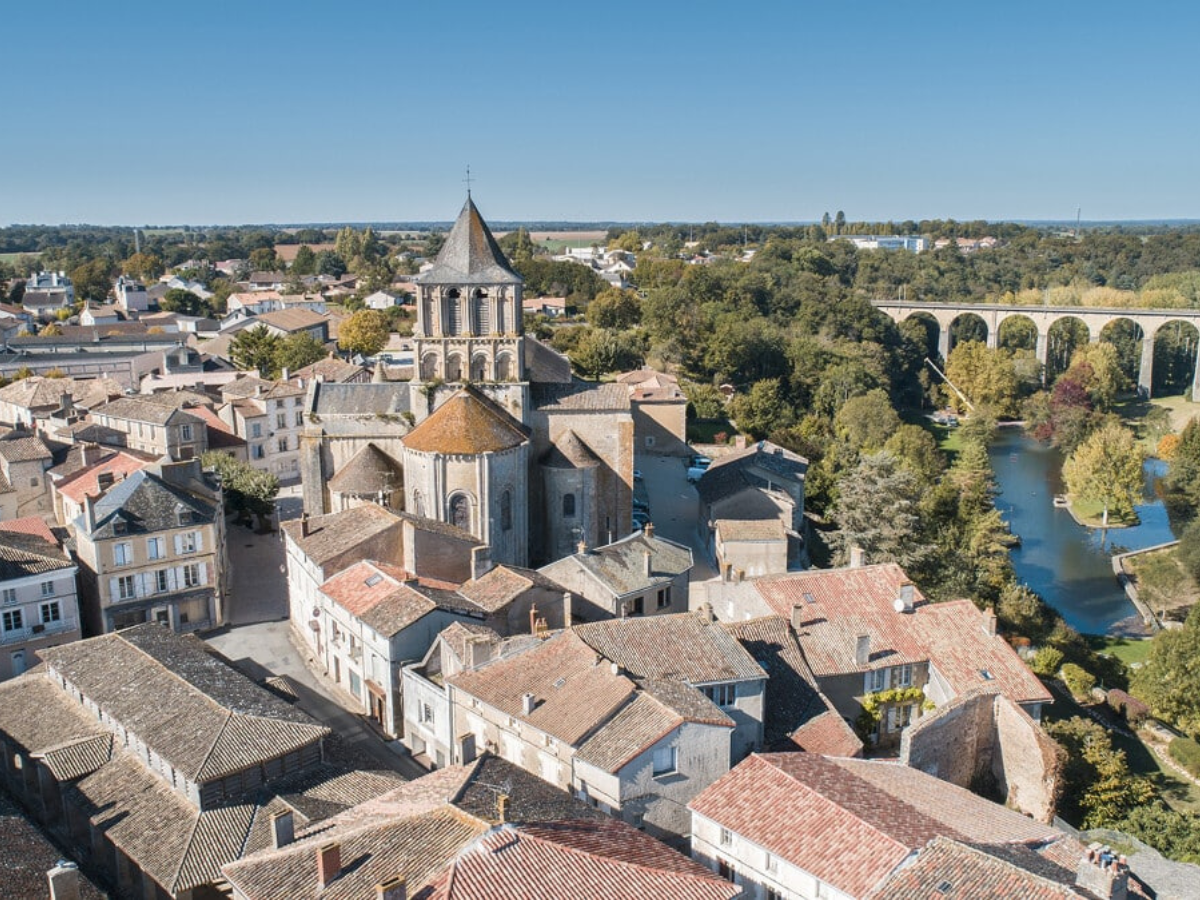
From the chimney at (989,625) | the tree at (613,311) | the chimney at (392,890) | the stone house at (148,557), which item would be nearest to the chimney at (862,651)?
the chimney at (989,625)

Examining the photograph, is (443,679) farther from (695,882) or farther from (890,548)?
(890,548)

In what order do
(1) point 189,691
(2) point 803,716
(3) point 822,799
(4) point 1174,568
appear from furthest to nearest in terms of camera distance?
(4) point 1174,568, (2) point 803,716, (1) point 189,691, (3) point 822,799

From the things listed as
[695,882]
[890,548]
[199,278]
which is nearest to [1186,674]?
[890,548]

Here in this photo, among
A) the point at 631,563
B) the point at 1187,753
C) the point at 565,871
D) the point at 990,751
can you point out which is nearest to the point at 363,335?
the point at 631,563

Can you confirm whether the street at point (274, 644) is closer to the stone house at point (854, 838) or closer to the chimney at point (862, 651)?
the stone house at point (854, 838)

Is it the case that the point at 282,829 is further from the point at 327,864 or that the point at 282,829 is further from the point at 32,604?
the point at 32,604

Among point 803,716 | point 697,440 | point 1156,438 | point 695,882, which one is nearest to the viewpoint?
point 695,882
